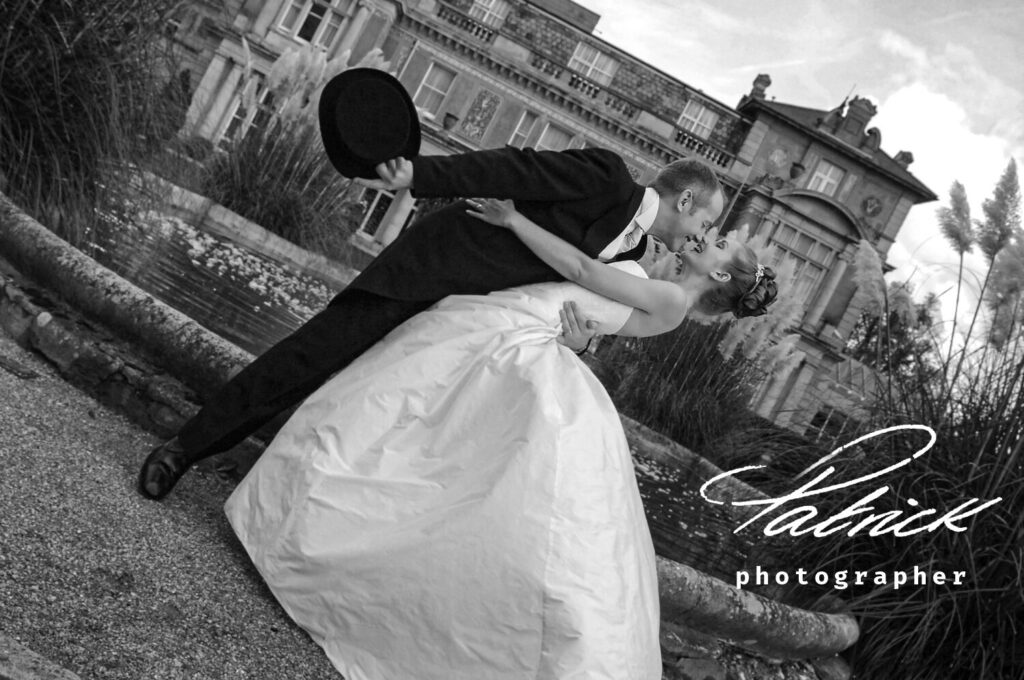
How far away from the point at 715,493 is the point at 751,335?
8.13 ft

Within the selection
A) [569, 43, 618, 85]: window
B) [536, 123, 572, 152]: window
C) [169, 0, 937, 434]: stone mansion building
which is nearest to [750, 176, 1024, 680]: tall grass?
[169, 0, 937, 434]: stone mansion building

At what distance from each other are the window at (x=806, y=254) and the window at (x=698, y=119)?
139 inches

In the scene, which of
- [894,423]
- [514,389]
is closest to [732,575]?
[894,423]

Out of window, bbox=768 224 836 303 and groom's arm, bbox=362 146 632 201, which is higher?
window, bbox=768 224 836 303

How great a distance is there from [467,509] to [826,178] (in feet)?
89.5

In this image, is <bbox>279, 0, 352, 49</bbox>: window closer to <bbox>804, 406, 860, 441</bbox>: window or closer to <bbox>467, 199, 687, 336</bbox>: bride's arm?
<bbox>804, 406, 860, 441</bbox>: window

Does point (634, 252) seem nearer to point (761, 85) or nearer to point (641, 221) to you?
point (641, 221)

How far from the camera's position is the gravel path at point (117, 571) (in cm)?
155

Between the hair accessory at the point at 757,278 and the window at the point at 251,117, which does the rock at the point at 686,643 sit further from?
the window at the point at 251,117

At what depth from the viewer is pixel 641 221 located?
2.34 metres

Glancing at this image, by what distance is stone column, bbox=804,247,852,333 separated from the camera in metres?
26.5

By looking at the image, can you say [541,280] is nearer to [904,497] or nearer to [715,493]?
[904,497]

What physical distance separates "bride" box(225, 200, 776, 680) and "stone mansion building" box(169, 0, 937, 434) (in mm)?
20556

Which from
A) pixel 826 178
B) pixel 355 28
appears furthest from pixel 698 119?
pixel 355 28
